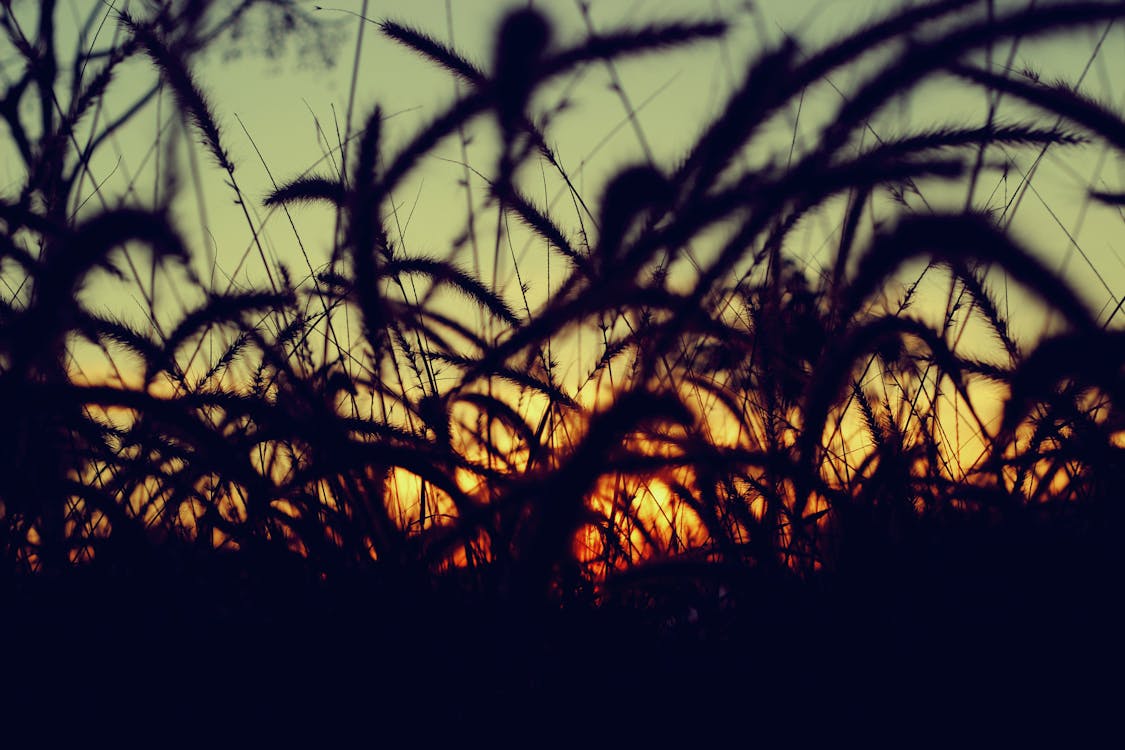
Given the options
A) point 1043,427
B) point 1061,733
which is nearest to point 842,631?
point 1061,733

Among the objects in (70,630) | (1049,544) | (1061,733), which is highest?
(70,630)

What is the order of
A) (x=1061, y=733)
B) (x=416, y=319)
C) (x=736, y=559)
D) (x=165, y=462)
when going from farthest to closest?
(x=416, y=319), (x=165, y=462), (x=736, y=559), (x=1061, y=733)

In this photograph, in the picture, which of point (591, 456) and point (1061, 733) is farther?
A: point (591, 456)

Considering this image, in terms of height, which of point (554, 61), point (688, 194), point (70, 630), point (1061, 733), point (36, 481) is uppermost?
point (554, 61)

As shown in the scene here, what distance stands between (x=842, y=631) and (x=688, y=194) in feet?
1.67

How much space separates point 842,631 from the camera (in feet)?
2.23

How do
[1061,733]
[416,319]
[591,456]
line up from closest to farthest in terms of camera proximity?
[1061,733] < [591,456] < [416,319]

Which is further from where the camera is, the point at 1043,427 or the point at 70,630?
the point at 1043,427

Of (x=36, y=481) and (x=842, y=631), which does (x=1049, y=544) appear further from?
(x=36, y=481)

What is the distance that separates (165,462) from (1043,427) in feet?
3.52

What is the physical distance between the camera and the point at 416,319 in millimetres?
1311

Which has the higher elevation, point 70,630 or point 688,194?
point 688,194

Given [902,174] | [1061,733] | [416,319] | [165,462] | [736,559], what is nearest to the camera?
[1061,733]

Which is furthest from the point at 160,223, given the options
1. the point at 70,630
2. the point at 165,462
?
the point at 70,630
